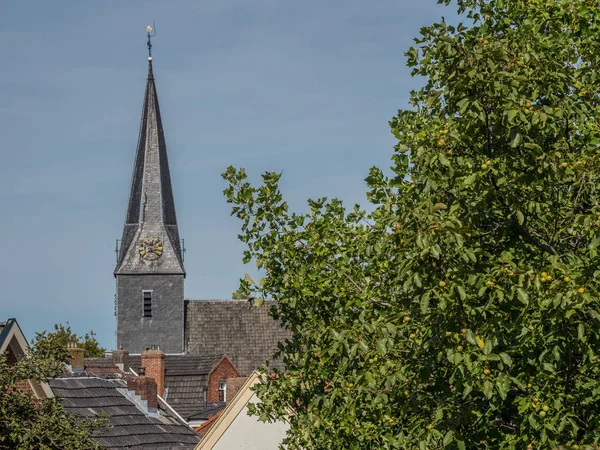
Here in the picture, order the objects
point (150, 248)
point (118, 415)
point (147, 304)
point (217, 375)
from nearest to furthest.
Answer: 1. point (118, 415)
2. point (217, 375)
3. point (147, 304)
4. point (150, 248)

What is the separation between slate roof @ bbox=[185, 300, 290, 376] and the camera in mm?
89875

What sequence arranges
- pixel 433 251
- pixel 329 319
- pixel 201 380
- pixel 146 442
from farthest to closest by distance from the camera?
pixel 201 380
pixel 146 442
pixel 329 319
pixel 433 251

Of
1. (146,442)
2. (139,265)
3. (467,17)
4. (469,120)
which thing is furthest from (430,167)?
(139,265)

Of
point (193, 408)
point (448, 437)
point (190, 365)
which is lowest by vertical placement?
point (448, 437)

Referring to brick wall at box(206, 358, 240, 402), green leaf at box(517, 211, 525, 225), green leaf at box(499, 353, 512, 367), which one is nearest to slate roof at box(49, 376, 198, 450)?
green leaf at box(517, 211, 525, 225)

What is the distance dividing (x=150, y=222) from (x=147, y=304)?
276 inches

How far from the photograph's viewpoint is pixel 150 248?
97.1m

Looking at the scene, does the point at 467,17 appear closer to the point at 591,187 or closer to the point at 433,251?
the point at 591,187

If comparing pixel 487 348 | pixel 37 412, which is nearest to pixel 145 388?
pixel 37 412

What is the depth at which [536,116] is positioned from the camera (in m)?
9.30

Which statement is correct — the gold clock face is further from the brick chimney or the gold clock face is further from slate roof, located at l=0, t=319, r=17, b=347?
slate roof, located at l=0, t=319, r=17, b=347

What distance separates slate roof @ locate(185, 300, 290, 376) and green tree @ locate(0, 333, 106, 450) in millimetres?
72179

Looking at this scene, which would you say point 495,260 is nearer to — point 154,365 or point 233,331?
point 154,365

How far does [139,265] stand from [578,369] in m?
88.8
